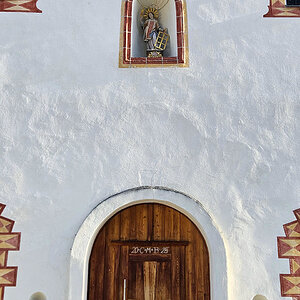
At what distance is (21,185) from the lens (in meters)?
6.18

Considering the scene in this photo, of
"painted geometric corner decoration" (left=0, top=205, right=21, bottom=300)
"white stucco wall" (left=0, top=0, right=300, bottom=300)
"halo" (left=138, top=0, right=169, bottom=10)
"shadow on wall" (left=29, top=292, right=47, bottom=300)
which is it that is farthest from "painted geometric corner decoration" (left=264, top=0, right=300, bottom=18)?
"shadow on wall" (left=29, top=292, right=47, bottom=300)

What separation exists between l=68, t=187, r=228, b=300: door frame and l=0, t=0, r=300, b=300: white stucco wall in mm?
115

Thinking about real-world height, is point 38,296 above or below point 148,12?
below

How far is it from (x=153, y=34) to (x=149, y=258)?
2995 mm

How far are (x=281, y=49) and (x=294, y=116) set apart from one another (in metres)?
0.91

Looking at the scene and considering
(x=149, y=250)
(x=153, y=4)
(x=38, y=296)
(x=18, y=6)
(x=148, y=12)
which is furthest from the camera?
(x=153, y=4)

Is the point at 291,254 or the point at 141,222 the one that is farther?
the point at 141,222

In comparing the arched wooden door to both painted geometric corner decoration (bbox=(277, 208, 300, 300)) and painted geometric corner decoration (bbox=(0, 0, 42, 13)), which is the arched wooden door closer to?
painted geometric corner decoration (bbox=(277, 208, 300, 300))

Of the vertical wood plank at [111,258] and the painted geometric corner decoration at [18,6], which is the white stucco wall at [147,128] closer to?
the painted geometric corner decoration at [18,6]

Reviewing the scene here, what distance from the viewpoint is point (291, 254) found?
596cm

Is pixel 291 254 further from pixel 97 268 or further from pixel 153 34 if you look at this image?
pixel 153 34

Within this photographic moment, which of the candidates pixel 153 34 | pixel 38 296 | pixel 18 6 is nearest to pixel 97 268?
pixel 38 296

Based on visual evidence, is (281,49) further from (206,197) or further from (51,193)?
(51,193)

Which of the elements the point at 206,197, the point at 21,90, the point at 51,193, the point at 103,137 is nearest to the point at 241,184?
the point at 206,197
